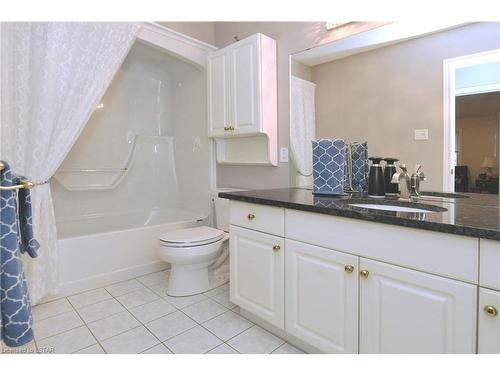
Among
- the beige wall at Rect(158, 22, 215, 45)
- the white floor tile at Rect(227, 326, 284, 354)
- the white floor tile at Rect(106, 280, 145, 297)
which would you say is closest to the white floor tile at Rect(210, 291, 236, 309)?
the white floor tile at Rect(227, 326, 284, 354)

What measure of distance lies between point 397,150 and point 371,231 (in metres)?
0.72

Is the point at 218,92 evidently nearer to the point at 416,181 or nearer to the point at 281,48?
the point at 281,48

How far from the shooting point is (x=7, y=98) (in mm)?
1731

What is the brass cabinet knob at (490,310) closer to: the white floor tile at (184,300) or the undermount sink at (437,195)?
the undermount sink at (437,195)

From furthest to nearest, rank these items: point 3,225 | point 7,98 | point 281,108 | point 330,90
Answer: point 281,108 < point 330,90 < point 7,98 < point 3,225

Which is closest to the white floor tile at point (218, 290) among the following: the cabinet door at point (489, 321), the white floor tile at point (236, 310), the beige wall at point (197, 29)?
the white floor tile at point (236, 310)

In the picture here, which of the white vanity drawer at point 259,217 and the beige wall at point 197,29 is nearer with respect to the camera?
the white vanity drawer at point 259,217

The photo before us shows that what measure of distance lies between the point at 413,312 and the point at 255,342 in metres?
0.84

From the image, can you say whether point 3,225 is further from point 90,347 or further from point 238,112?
point 238,112

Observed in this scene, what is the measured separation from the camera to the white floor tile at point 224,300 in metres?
1.93

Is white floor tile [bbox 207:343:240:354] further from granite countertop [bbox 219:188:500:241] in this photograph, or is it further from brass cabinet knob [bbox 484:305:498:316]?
brass cabinet knob [bbox 484:305:498:316]

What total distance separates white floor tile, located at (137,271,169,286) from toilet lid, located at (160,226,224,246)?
0.47 metres

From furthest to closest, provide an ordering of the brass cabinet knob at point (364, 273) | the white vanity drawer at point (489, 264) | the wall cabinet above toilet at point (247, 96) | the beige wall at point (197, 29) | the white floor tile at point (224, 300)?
1. the beige wall at point (197, 29)
2. the wall cabinet above toilet at point (247, 96)
3. the white floor tile at point (224, 300)
4. the brass cabinet knob at point (364, 273)
5. the white vanity drawer at point (489, 264)
